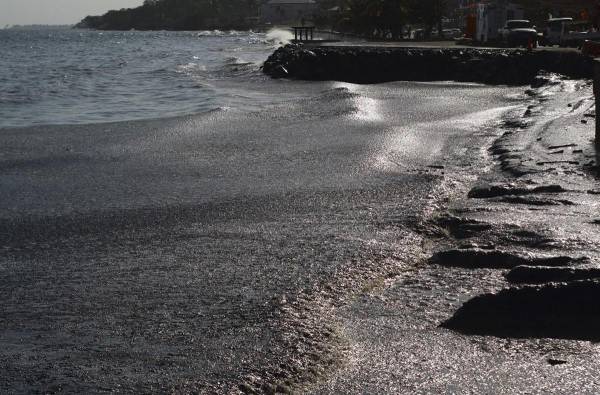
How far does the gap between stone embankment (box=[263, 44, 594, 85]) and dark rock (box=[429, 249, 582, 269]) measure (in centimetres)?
2094

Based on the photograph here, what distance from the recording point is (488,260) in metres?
6.77

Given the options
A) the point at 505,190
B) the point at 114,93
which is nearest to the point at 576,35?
the point at 114,93

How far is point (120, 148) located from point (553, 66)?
60.7 feet

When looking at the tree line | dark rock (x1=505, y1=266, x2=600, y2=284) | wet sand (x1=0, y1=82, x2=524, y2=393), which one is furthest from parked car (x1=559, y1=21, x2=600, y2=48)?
dark rock (x1=505, y1=266, x2=600, y2=284)

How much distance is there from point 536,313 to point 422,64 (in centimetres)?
2928

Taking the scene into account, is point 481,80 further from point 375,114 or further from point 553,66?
point 375,114

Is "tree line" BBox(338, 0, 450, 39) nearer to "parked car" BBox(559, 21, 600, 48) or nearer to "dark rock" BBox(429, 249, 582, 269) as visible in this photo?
"parked car" BBox(559, 21, 600, 48)

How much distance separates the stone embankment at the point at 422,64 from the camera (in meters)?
29.4

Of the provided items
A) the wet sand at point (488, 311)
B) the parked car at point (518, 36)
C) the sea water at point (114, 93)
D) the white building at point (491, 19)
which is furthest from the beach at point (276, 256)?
the white building at point (491, 19)

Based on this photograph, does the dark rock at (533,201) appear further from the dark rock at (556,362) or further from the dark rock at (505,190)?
the dark rock at (556,362)

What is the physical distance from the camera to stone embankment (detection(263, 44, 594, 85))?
96.6ft

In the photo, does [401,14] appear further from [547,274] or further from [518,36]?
[547,274]

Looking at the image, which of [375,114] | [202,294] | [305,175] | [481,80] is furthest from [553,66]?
A: [202,294]

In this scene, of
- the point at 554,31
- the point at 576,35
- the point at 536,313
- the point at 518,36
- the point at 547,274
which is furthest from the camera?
the point at 554,31
